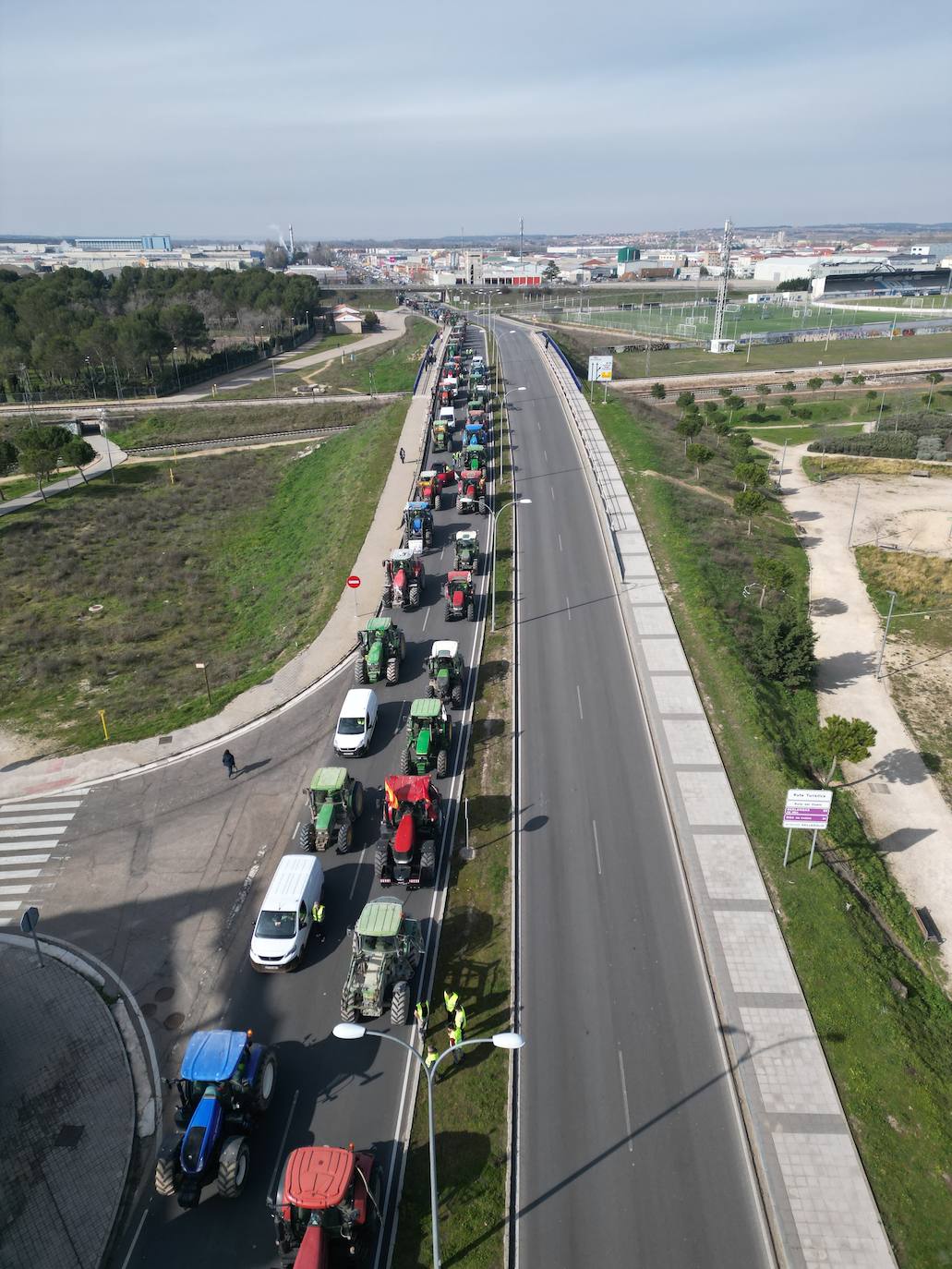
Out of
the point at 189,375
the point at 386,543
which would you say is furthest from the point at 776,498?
the point at 189,375

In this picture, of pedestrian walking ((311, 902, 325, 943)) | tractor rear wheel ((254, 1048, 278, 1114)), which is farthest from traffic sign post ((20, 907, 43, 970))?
tractor rear wheel ((254, 1048, 278, 1114))

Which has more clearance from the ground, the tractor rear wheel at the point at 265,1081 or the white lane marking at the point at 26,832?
the tractor rear wheel at the point at 265,1081

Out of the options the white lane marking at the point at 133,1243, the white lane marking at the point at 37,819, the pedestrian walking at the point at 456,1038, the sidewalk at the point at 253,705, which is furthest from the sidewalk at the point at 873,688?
the white lane marking at the point at 37,819

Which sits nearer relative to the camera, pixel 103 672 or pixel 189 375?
pixel 103 672

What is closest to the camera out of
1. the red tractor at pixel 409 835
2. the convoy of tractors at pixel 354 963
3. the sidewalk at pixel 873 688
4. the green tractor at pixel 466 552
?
the convoy of tractors at pixel 354 963

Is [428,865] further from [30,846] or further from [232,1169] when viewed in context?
[30,846]

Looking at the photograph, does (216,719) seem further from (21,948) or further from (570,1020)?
(570,1020)

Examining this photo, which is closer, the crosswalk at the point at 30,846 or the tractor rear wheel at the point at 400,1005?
the tractor rear wheel at the point at 400,1005

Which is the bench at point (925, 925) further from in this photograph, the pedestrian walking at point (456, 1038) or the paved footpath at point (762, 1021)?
the pedestrian walking at point (456, 1038)
